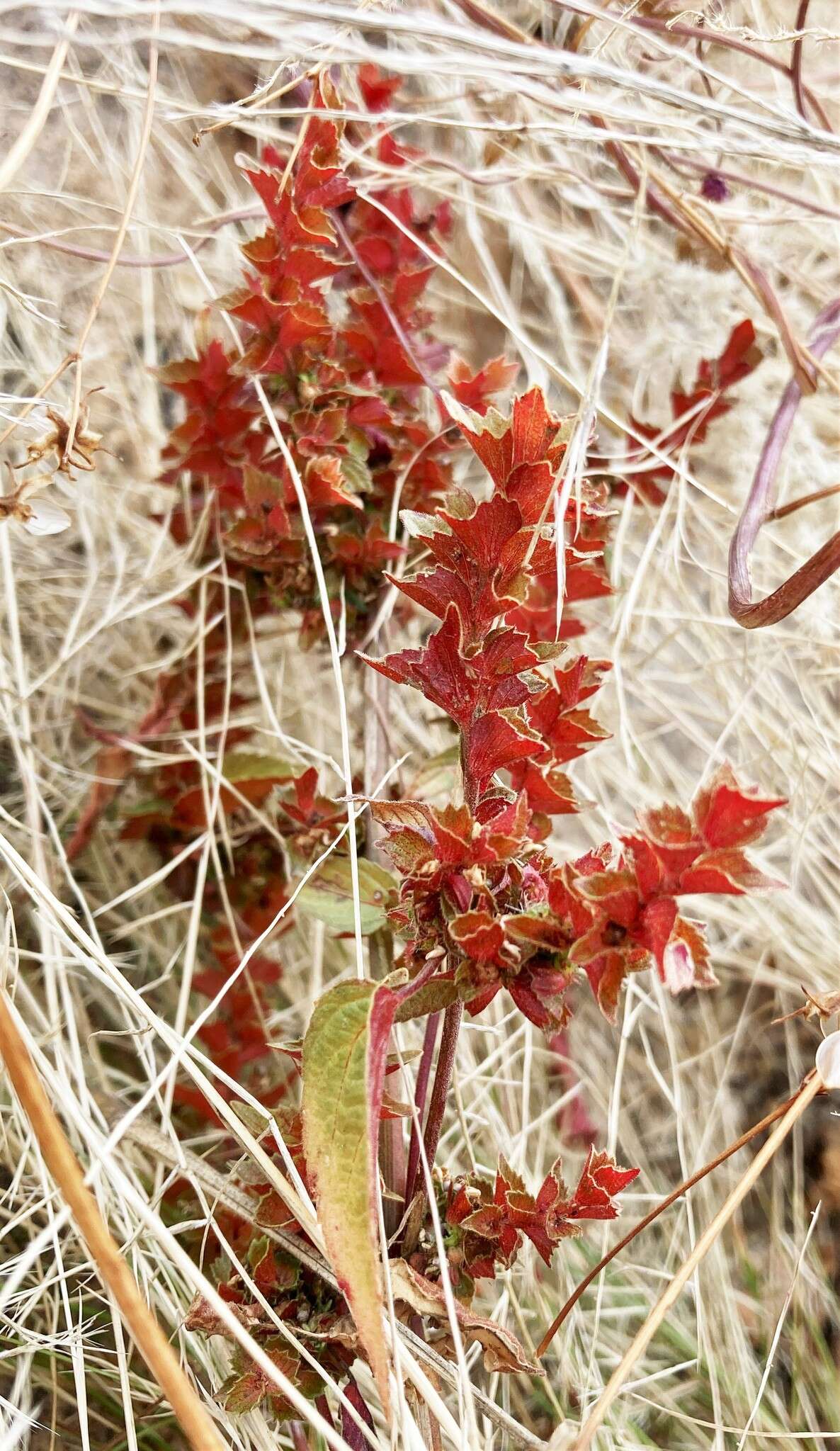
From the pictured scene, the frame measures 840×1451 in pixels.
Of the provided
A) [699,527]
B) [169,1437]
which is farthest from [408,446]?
[169,1437]

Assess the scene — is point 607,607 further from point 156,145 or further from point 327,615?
point 156,145

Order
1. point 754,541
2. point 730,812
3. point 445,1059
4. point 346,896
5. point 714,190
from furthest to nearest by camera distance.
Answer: point 714,190 < point 754,541 < point 346,896 < point 445,1059 < point 730,812

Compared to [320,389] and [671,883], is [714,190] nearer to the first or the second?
[320,389]

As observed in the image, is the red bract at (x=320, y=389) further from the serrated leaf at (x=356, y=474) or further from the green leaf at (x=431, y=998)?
the green leaf at (x=431, y=998)

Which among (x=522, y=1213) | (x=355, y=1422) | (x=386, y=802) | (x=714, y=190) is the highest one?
(x=714, y=190)

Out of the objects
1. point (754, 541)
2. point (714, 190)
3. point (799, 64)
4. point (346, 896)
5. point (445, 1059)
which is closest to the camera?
point (445, 1059)

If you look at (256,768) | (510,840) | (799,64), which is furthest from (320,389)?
(799,64)
